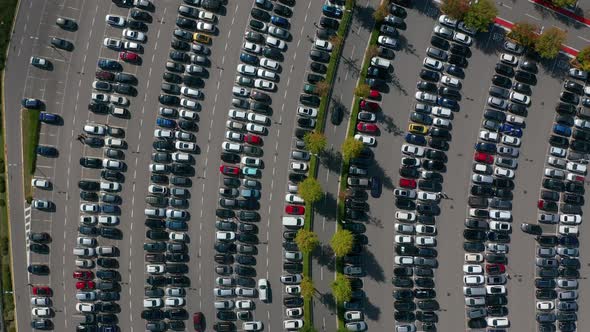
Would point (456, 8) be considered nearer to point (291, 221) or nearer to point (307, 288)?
point (291, 221)

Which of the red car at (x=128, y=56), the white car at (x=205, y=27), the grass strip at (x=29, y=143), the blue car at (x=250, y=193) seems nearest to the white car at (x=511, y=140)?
the blue car at (x=250, y=193)

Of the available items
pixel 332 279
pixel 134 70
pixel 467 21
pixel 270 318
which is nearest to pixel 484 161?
pixel 467 21

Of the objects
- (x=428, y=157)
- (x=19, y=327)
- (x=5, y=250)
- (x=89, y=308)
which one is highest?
(x=428, y=157)

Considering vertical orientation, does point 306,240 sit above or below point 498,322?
above

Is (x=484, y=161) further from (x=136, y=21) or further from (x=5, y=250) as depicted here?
(x=5, y=250)

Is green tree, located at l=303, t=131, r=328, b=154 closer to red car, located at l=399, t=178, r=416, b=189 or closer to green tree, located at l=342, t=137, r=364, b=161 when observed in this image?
green tree, located at l=342, t=137, r=364, b=161

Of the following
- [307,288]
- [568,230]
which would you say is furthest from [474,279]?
[307,288]
